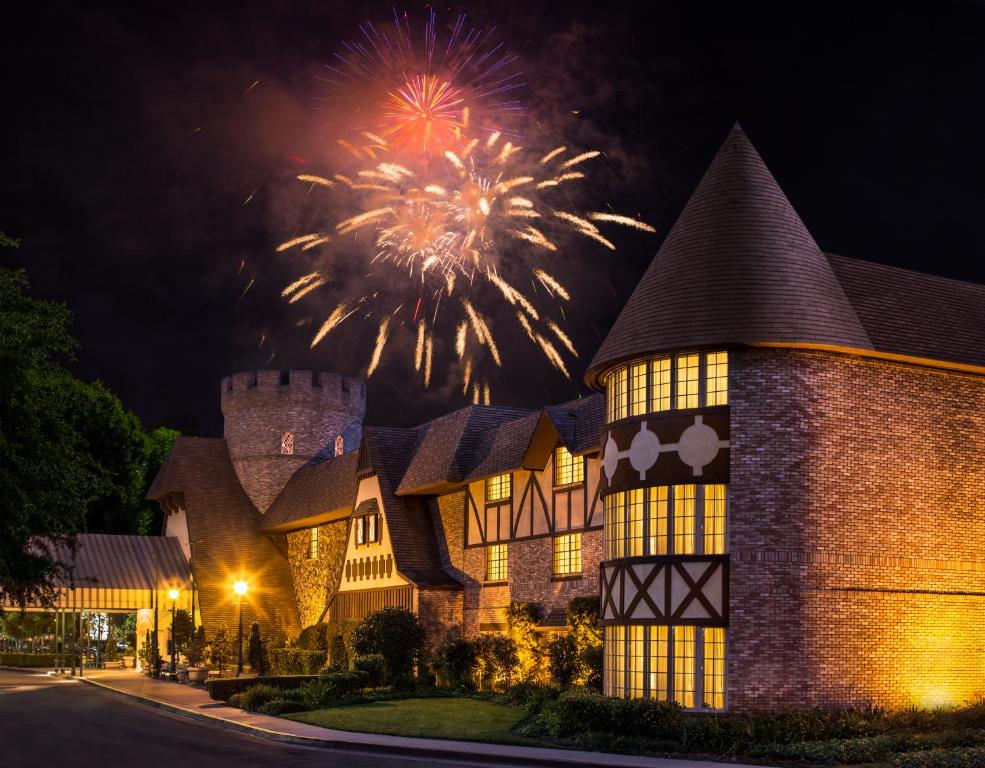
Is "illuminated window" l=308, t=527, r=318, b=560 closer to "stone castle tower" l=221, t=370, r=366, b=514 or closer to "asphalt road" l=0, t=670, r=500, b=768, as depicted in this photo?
"stone castle tower" l=221, t=370, r=366, b=514

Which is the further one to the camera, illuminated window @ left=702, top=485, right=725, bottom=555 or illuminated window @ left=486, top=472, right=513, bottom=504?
illuminated window @ left=486, top=472, right=513, bottom=504

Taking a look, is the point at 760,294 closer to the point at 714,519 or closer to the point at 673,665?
the point at 714,519

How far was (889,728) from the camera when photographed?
2469 centimetres

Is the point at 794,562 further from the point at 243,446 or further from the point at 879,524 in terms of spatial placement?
the point at 243,446

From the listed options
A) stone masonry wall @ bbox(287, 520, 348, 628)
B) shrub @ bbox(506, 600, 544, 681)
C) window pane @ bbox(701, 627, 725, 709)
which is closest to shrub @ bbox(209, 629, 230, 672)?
stone masonry wall @ bbox(287, 520, 348, 628)

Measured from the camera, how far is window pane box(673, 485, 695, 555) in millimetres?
26953

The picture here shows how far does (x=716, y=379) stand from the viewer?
88.9 feet

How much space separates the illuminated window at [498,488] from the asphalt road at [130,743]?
12790mm

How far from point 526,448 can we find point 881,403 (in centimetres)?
1340

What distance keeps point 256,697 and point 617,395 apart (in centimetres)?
1392

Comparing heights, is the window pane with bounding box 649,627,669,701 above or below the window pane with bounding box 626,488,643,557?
below

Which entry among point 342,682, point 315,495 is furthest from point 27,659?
point 342,682

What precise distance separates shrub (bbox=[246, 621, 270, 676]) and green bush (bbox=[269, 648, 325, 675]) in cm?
28

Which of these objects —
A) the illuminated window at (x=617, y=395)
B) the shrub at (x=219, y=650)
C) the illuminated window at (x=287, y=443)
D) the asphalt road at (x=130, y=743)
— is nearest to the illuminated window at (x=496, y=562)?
the asphalt road at (x=130, y=743)
